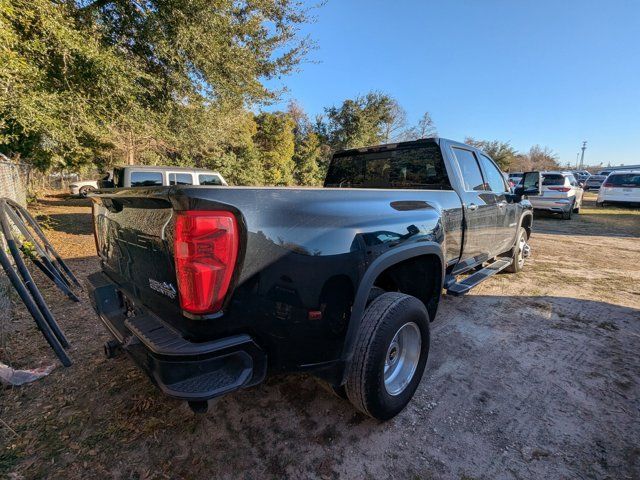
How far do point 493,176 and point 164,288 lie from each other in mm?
4474

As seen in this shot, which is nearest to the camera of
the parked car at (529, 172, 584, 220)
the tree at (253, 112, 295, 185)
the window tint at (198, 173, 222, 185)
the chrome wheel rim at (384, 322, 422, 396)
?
the chrome wheel rim at (384, 322, 422, 396)

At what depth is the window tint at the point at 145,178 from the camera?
7.67 m

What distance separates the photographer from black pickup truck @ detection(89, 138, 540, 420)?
1.45 meters

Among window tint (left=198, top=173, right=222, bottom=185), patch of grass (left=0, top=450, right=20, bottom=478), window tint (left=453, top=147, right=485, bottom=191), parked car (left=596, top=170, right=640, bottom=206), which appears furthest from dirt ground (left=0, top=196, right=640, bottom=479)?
parked car (left=596, top=170, right=640, bottom=206)

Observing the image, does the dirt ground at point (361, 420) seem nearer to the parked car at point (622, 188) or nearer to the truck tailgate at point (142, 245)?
the truck tailgate at point (142, 245)

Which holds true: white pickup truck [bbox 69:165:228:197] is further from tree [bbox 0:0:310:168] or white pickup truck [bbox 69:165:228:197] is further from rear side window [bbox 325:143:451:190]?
rear side window [bbox 325:143:451:190]

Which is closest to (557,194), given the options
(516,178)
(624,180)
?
(624,180)

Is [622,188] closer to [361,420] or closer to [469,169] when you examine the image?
[469,169]

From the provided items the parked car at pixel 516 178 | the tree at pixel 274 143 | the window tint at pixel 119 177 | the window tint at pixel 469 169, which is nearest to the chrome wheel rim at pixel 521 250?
the window tint at pixel 469 169

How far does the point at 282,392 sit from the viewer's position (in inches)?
98.4

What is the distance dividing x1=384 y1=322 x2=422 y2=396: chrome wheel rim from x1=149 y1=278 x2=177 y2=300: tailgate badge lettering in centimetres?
158

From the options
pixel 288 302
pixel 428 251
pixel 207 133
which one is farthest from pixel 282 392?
pixel 207 133

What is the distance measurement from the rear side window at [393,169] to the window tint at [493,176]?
1.18 metres

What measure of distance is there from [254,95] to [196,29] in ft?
9.64
